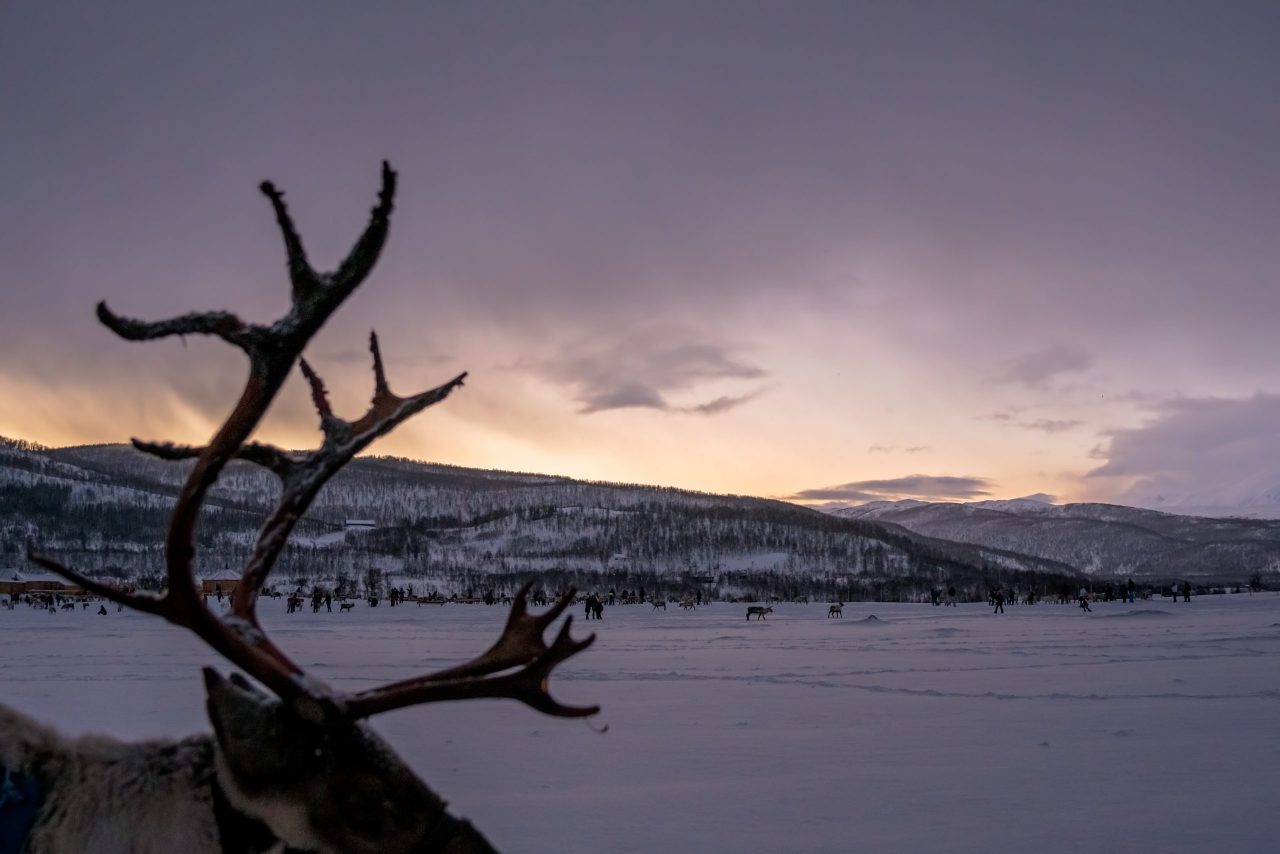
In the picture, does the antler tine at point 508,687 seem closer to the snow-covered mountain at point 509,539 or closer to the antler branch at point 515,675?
the antler branch at point 515,675

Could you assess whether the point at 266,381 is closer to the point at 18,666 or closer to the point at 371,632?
the point at 18,666

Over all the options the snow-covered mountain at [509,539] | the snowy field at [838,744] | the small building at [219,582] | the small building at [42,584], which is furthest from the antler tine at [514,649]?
the snow-covered mountain at [509,539]

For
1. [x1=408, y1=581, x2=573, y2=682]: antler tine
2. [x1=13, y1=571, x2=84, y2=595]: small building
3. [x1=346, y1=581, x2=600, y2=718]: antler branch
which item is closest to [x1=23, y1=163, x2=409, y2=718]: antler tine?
[x1=346, y1=581, x2=600, y2=718]: antler branch

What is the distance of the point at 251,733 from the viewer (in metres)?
2.29

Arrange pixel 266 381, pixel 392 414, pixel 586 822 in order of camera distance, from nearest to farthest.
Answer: pixel 266 381
pixel 392 414
pixel 586 822

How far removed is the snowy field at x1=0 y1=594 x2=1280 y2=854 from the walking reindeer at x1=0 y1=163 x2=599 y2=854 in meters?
1.65

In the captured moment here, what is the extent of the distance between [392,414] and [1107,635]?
22.7 meters

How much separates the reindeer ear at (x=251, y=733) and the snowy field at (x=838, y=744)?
2.00 m

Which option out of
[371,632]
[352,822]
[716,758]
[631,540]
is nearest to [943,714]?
[716,758]

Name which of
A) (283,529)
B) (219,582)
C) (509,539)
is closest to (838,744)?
(283,529)

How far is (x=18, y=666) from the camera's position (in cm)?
1591

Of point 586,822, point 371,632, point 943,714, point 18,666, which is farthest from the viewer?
point 371,632

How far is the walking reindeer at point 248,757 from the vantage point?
2316mm

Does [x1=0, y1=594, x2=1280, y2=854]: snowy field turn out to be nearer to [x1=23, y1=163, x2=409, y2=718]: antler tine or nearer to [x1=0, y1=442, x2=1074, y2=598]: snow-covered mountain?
[x1=23, y1=163, x2=409, y2=718]: antler tine
